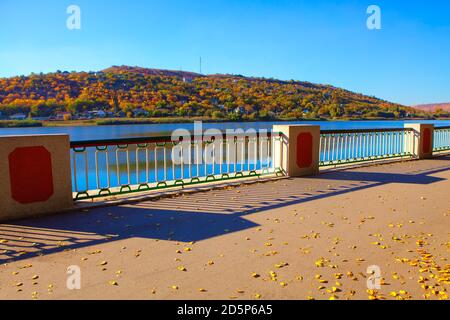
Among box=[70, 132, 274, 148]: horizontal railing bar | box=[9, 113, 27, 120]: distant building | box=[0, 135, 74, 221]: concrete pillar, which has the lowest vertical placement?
box=[0, 135, 74, 221]: concrete pillar

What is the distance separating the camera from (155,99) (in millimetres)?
53312

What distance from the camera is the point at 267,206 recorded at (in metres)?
6.88

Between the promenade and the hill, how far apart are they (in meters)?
39.2

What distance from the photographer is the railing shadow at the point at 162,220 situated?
16.2ft

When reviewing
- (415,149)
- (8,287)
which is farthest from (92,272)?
(415,149)

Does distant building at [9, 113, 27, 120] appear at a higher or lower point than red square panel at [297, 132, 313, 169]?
higher

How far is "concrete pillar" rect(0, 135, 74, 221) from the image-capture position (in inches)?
229

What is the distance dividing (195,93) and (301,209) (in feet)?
180

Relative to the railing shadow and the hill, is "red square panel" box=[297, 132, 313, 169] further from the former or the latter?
the hill

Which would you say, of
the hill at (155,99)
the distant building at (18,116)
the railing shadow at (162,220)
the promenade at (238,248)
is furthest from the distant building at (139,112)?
the promenade at (238,248)

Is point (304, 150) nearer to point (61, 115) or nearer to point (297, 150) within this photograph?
point (297, 150)

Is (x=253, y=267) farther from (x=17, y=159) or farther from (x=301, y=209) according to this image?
(x=17, y=159)

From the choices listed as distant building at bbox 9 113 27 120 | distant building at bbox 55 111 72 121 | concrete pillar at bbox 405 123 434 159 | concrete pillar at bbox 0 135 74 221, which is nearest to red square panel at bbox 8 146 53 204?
concrete pillar at bbox 0 135 74 221

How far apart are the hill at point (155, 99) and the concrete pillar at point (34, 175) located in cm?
3803
